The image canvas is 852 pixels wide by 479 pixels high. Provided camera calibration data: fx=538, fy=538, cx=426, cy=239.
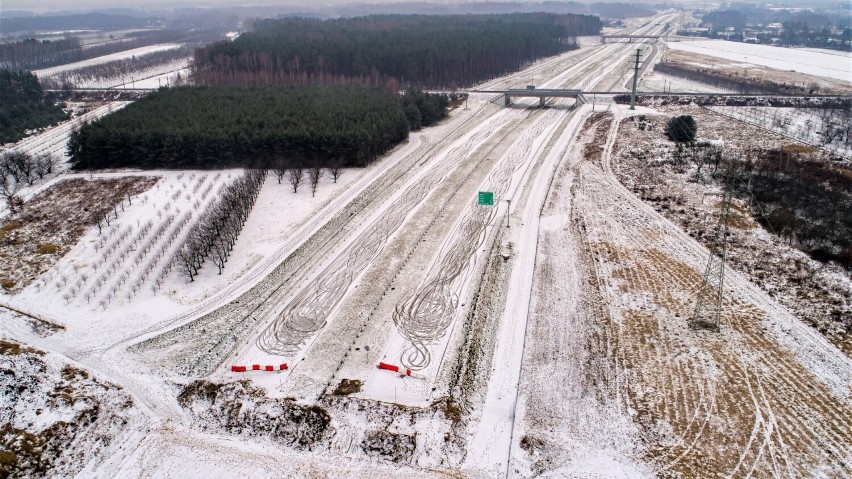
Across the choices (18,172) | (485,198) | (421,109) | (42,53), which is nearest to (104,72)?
(42,53)

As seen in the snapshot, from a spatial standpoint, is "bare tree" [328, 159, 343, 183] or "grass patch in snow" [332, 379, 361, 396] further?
"bare tree" [328, 159, 343, 183]

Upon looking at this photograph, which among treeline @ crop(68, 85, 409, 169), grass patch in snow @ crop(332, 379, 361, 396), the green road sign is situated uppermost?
treeline @ crop(68, 85, 409, 169)

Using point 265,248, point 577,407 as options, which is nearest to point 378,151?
point 265,248

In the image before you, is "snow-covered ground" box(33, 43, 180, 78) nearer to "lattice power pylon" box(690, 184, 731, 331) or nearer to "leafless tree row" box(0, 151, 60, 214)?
"leafless tree row" box(0, 151, 60, 214)

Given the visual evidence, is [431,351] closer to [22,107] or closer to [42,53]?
[22,107]

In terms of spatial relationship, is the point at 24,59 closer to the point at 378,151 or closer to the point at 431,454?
the point at 378,151

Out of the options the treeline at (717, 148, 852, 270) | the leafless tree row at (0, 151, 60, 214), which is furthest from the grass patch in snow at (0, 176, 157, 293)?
the treeline at (717, 148, 852, 270)

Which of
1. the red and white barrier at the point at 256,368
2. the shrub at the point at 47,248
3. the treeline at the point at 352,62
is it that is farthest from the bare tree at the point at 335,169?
the treeline at the point at 352,62
